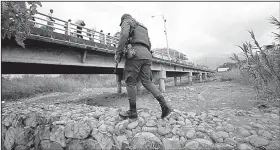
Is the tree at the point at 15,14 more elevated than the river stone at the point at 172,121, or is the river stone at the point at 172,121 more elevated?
the tree at the point at 15,14

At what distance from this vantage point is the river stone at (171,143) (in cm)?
239

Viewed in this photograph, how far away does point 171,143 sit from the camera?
246 cm

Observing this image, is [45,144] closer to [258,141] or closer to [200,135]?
[200,135]

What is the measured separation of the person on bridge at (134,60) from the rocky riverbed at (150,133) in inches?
13.7

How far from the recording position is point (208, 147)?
2.27 m

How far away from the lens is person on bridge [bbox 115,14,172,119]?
291 cm

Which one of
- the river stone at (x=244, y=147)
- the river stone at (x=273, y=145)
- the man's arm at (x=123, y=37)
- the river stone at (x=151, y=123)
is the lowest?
the river stone at (x=244, y=147)

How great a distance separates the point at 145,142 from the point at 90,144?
0.96 m

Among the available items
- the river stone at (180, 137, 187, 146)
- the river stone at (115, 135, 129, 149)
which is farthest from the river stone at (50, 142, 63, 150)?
the river stone at (180, 137, 187, 146)

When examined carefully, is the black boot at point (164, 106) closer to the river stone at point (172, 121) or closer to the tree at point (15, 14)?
the river stone at point (172, 121)

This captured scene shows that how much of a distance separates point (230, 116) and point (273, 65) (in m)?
1.83

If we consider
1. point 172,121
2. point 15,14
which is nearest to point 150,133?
point 172,121

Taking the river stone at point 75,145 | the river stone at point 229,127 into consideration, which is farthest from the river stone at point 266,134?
the river stone at point 75,145

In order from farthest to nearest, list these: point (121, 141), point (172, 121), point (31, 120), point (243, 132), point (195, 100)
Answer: point (195, 100) < point (31, 120) < point (172, 121) < point (243, 132) < point (121, 141)
